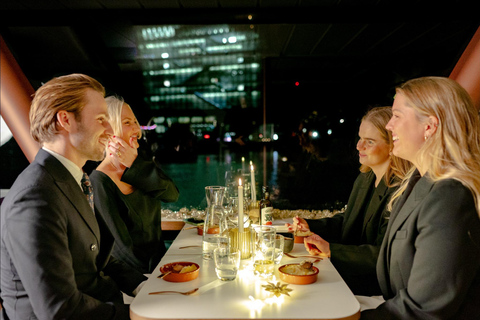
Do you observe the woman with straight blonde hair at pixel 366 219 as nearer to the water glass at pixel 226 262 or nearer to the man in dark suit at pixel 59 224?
the water glass at pixel 226 262

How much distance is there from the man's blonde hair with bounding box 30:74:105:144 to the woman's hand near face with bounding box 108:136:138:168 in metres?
0.94

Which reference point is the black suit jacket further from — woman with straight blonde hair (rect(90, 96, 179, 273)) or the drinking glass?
woman with straight blonde hair (rect(90, 96, 179, 273))

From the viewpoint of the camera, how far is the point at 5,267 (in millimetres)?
1430

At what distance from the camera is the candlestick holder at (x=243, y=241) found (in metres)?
1.96

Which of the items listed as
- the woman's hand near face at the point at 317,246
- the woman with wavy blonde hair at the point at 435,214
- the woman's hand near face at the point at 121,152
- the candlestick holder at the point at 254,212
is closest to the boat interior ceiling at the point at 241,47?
the woman's hand near face at the point at 121,152

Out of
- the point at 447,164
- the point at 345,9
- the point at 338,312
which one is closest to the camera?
the point at 338,312

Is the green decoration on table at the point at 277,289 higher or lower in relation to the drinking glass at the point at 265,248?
lower

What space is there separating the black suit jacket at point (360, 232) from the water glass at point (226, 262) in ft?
2.16

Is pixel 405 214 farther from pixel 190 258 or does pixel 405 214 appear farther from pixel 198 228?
pixel 198 228

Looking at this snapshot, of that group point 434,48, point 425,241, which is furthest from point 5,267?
point 434,48

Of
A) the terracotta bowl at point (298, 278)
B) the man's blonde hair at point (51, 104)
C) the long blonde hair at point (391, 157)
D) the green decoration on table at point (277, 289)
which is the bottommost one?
the terracotta bowl at point (298, 278)

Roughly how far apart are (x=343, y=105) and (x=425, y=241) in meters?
2.97

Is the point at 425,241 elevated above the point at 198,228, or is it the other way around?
the point at 425,241

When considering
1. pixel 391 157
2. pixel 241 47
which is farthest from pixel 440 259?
pixel 241 47
